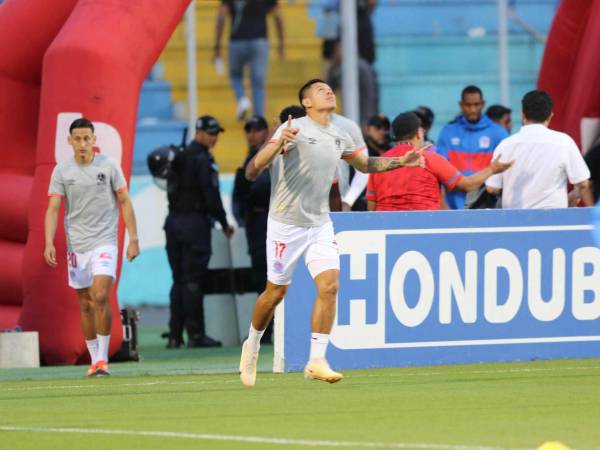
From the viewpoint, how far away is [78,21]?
13.8 m

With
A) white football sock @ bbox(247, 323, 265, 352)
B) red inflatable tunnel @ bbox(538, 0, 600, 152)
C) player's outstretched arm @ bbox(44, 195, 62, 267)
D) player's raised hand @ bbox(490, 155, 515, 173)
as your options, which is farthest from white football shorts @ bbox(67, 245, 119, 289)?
red inflatable tunnel @ bbox(538, 0, 600, 152)

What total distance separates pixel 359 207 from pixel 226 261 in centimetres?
157

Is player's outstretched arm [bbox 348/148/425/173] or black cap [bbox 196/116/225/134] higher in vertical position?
black cap [bbox 196/116/225/134]

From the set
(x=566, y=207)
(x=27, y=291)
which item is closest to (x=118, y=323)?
(x=27, y=291)

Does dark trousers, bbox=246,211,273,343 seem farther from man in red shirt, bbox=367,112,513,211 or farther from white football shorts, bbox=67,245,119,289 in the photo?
white football shorts, bbox=67,245,119,289

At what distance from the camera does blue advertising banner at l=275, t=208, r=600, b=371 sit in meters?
11.9

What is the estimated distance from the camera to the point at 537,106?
12.7 m

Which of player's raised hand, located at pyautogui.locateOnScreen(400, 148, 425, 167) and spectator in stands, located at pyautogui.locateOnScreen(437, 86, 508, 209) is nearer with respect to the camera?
player's raised hand, located at pyautogui.locateOnScreen(400, 148, 425, 167)

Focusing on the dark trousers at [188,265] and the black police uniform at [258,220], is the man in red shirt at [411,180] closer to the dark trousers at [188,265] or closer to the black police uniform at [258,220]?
the black police uniform at [258,220]

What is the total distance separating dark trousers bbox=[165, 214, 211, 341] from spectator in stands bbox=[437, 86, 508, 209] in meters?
2.44

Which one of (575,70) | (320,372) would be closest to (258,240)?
(575,70)

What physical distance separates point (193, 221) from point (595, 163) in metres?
3.98

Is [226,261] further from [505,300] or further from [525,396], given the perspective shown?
[525,396]

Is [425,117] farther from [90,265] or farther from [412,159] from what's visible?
[412,159]
